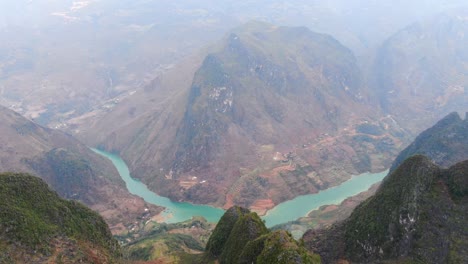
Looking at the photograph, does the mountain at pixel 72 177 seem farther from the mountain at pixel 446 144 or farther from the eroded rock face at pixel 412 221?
the eroded rock face at pixel 412 221

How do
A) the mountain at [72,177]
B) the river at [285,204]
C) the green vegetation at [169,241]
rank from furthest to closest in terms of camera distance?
the mountain at [72,177] < the river at [285,204] < the green vegetation at [169,241]

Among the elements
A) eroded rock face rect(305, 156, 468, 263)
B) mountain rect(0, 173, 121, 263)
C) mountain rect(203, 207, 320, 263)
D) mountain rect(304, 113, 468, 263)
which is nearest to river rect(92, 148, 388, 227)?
mountain rect(203, 207, 320, 263)

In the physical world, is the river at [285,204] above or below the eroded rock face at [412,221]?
below

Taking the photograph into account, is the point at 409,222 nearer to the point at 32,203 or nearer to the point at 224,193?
the point at 32,203

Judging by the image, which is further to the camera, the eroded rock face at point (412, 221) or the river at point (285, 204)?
the river at point (285, 204)

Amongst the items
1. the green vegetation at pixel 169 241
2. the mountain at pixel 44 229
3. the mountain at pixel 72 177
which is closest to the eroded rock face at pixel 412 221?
the green vegetation at pixel 169 241

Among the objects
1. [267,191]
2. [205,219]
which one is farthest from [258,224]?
[267,191]

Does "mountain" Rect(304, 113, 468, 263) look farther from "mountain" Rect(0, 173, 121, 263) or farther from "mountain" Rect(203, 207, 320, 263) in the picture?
"mountain" Rect(0, 173, 121, 263)

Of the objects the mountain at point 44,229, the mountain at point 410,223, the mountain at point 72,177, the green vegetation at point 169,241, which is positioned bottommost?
the mountain at point 72,177
